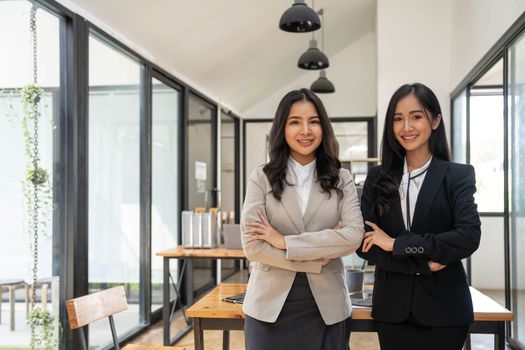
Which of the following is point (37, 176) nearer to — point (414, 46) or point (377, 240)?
point (377, 240)

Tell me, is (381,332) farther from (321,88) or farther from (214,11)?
(321,88)

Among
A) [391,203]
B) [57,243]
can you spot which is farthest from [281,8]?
[391,203]

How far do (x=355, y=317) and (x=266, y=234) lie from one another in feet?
1.77

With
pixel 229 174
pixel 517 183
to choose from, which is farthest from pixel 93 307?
pixel 229 174

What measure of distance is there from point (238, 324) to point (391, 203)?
0.82 metres

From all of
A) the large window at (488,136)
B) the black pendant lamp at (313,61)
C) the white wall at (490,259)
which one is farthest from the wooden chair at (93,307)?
the black pendant lamp at (313,61)

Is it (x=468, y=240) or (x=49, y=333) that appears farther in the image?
(x=49, y=333)

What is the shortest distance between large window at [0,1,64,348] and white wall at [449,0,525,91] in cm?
293

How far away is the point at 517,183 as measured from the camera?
3.62 metres

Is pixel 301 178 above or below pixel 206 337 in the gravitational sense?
above

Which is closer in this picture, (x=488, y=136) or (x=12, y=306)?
(x=12, y=306)

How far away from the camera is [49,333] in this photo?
10.5ft

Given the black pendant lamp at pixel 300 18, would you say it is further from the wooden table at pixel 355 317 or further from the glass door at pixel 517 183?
the wooden table at pixel 355 317

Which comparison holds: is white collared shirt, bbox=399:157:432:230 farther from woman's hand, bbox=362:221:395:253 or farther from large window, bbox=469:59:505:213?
large window, bbox=469:59:505:213
